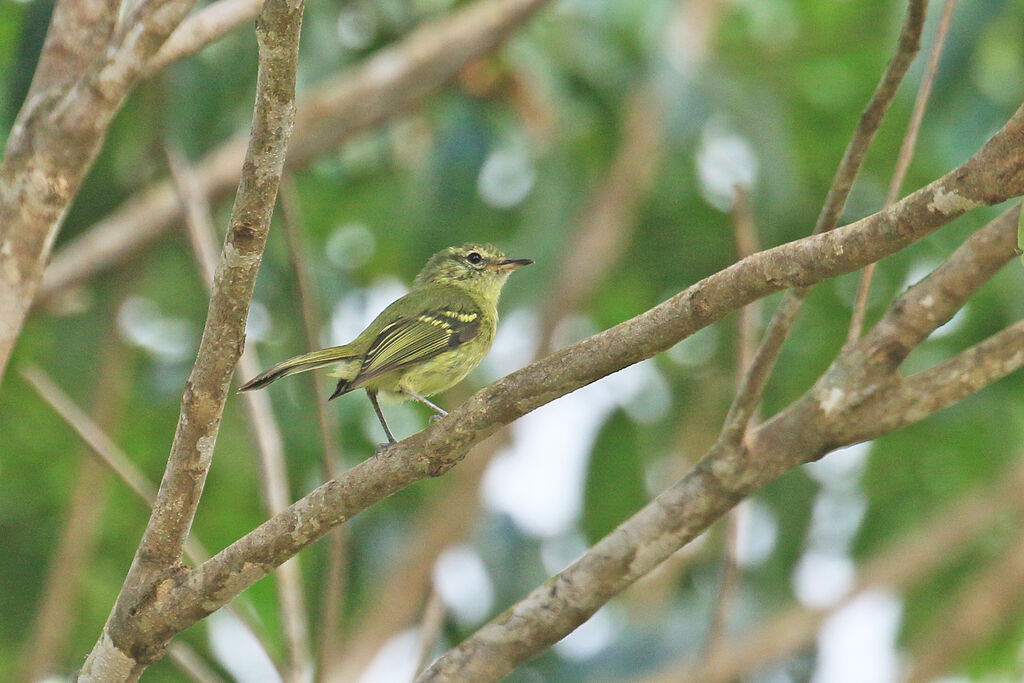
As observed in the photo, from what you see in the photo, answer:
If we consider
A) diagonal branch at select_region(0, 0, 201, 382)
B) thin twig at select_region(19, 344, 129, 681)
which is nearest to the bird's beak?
thin twig at select_region(19, 344, 129, 681)

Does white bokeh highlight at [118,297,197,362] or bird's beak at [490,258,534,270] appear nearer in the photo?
bird's beak at [490,258,534,270]

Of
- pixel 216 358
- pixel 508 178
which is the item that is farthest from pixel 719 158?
pixel 216 358

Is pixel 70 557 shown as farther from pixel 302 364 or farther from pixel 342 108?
pixel 342 108

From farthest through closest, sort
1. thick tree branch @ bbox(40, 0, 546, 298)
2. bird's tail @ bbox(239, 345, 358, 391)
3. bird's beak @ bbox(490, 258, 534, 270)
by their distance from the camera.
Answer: thick tree branch @ bbox(40, 0, 546, 298) < bird's beak @ bbox(490, 258, 534, 270) < bird's tail @ bbox(239, 345, 358, 391)

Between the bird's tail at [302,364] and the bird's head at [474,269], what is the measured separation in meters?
0.98

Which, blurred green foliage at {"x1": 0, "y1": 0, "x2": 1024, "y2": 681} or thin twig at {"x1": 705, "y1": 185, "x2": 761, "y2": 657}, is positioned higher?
blurred green foliage at {"x1": 0, "y1": 0, "x2": 1024, "y2": 681}

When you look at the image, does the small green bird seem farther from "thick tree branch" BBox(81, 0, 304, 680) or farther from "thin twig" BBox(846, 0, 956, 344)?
"thin twig" BBox(846, 0, 956, 344)

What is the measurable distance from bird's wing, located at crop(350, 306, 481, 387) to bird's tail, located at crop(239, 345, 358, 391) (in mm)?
106

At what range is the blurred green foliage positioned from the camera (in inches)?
266

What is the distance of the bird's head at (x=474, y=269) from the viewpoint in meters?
5.69

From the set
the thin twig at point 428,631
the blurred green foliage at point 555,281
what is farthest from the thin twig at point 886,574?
the thin twig at point 428,631

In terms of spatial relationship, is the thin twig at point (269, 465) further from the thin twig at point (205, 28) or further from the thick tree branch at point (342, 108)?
the thick tree branch at point (342, 108)

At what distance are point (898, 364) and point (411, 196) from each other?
156 inches

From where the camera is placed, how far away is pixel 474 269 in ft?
18.9
